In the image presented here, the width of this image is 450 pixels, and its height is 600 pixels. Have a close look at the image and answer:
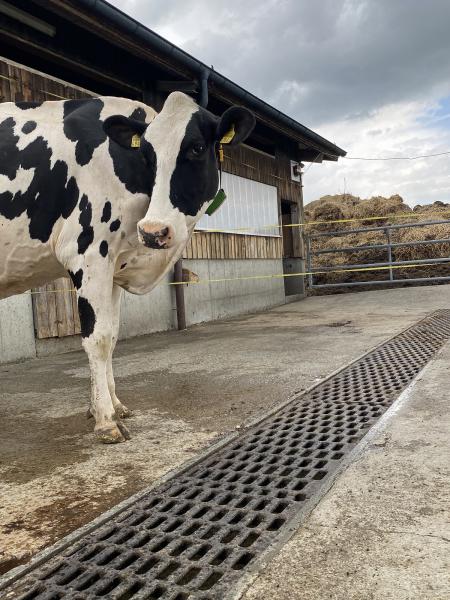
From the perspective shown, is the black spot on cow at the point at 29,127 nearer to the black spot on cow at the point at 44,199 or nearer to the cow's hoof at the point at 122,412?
the black spot on cow at the point at 44,199

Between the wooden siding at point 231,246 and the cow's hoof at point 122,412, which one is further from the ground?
the wooden siding at point 231,246

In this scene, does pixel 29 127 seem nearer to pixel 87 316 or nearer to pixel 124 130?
pixel 124 130

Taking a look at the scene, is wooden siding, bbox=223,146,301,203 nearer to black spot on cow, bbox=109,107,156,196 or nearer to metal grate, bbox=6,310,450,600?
black spot on cow, bbox=109,107,156,196

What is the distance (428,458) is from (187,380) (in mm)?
2306

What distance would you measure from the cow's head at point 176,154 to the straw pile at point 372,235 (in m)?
9.48

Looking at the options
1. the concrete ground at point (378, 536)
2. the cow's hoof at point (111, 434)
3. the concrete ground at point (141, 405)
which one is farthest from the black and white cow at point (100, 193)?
the concrete ground at point (378, 536)

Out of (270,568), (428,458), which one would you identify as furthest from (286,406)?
(270,568)

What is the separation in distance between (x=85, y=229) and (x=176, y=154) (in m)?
0.66

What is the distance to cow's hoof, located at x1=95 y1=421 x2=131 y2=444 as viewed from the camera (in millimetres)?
2771

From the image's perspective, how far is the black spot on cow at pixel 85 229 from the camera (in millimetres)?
3004

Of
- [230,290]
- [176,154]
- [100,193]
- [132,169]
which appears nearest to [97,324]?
[100,193]

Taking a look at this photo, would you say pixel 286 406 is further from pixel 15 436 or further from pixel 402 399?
pixel 15 436

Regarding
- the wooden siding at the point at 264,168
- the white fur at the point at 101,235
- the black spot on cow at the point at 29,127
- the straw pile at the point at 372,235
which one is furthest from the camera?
the straw pile at the point at 372,235

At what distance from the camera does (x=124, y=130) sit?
3.08 metres
